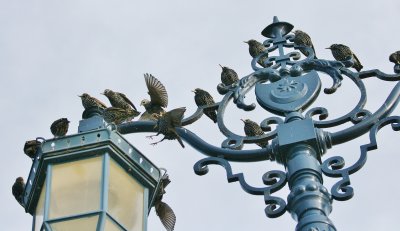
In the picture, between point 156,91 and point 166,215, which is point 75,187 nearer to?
point 166,215

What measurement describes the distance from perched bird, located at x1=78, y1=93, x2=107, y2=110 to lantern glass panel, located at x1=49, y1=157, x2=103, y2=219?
3.04 ft

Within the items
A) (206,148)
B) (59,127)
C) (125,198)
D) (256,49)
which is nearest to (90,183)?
(125,198)

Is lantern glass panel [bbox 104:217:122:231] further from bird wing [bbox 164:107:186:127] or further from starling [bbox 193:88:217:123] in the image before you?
starling [bbox 193:88:217:123]

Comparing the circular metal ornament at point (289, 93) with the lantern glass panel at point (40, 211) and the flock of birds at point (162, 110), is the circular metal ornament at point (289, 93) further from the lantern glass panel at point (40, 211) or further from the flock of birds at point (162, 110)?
the lantern glass panel at point (40, 211)

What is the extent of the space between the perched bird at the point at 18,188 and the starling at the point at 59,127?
1.26 ft

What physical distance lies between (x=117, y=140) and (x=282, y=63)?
1.59 meters

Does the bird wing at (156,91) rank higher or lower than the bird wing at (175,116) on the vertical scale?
→ higher

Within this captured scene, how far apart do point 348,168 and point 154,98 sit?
1.57m

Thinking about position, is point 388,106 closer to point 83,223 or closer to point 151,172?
point 151,172

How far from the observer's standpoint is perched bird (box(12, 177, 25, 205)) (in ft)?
26.5

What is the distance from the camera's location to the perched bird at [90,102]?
27.7 ft

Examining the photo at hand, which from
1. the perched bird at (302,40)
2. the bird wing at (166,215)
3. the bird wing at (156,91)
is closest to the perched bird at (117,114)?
the bird wing at (156,91)

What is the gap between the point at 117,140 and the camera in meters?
7.61

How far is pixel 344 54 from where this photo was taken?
879cm
